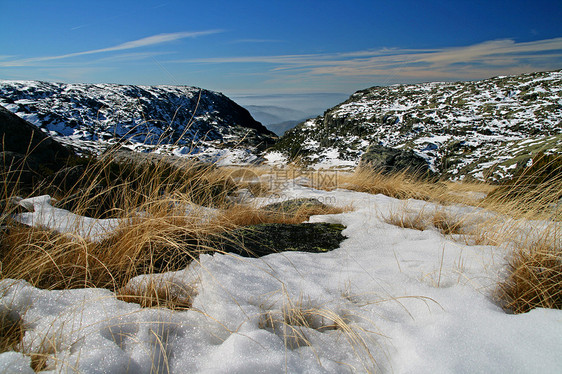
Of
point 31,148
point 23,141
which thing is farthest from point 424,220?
point 23,141

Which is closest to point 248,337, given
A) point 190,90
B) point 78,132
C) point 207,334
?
point 207,334

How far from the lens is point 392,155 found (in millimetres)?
12211

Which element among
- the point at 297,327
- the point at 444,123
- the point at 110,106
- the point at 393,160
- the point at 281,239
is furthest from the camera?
the point at 110,106

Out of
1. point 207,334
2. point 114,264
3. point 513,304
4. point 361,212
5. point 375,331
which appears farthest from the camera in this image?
point 361,212

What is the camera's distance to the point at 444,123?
35000mm

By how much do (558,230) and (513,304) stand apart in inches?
34.1

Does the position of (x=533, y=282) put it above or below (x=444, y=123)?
below

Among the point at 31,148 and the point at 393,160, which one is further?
the point at 393,160

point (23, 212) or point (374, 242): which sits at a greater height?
point (23, 212)

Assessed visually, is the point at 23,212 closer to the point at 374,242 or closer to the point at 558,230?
the point at 374,242

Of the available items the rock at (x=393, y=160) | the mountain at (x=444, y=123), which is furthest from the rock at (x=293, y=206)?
the mountain at (x=444, y=123)

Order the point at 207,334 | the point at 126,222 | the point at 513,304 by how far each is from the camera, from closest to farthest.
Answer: the point at 207,334
the point at 513,304
the point at 126,222

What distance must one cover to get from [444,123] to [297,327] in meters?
40.4

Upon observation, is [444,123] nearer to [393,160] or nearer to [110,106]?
[393,160]
